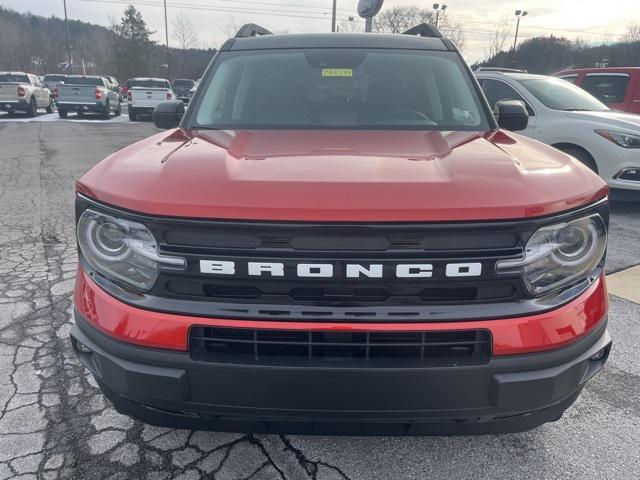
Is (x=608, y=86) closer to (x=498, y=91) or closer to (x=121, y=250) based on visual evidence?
(x=498, y=91)

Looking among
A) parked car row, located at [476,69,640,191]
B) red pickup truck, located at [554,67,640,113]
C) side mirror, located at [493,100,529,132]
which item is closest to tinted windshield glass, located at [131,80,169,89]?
red pickup truck, located at [554,67,640,113]

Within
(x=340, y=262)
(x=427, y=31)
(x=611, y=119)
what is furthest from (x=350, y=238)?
(x=611, y=119)

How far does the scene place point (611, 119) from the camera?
643 centimetres

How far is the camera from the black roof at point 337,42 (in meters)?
3.21

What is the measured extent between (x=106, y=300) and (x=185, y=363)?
37 cm

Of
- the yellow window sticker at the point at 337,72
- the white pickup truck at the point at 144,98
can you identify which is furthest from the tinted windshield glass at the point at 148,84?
the yellow window sticker at the point at 337,72

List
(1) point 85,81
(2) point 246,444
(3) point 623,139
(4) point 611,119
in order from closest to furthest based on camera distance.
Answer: (2) point 246,444
(3) point 623,139
(4) point 611,119
(1) point 85,81

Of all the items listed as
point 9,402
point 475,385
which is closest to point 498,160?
point 475,385

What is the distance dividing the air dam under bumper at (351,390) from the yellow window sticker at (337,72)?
2.03 metres

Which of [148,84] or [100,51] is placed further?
[100,51]

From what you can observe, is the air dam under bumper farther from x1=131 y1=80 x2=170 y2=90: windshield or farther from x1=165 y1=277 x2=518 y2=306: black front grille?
x1=131 y1=80 x2=170 y2=90: windshield

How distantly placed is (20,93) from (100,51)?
55.2m

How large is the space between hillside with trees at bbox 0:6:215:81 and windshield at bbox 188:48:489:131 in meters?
48.2

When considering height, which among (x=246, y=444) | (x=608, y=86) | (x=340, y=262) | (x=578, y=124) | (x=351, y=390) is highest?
(x=608, y=86)
